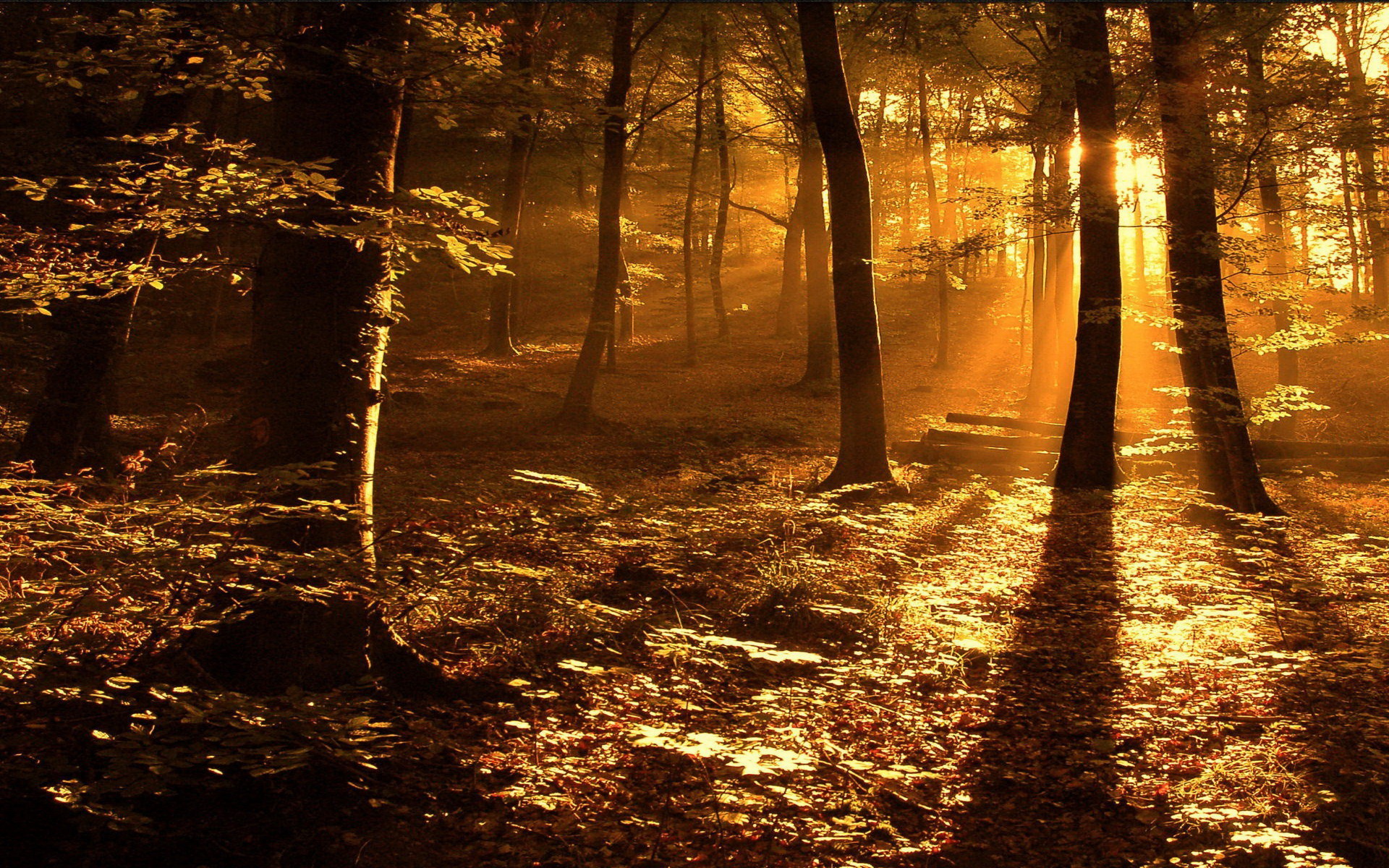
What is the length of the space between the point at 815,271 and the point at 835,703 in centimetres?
1814

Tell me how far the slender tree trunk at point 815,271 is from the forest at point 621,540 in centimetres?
570

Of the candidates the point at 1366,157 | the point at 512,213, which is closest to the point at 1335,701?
the point at 1366,157

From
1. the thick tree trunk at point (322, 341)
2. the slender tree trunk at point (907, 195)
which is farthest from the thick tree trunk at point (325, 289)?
the slender tree trunk at point (907, 195)

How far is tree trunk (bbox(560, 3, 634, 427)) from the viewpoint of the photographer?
14781mm

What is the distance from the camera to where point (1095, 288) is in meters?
11.0

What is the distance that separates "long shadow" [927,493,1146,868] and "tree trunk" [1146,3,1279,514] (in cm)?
365

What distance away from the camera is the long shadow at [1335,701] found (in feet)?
12.3

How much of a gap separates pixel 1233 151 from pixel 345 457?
1007cm

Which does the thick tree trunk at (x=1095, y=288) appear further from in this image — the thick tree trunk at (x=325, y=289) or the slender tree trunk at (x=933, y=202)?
the thick tree trunk at (x=325, y=289)

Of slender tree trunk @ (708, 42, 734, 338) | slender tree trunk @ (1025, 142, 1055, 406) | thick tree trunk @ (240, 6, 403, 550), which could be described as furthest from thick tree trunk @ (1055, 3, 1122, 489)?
slender tree trunk @ (708, 42, 734, 338)

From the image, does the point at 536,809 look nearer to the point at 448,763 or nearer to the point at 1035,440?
the point at 448,763

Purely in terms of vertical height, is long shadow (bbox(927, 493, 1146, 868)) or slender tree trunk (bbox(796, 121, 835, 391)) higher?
slender tree trunk (bbox(796, 121, 835, 391))

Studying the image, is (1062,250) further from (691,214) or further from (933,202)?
(691,214)

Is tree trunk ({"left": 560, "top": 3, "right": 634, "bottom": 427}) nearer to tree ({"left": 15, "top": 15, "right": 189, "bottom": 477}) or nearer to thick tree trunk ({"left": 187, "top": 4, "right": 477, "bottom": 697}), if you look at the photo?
tree ({"left": 15, "top": 15, "right": 189, "bottom": 477})
